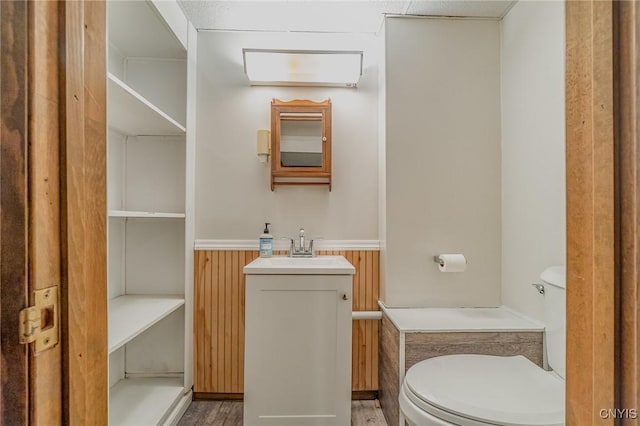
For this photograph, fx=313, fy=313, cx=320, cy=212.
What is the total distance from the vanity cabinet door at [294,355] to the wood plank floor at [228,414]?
0.85 ft

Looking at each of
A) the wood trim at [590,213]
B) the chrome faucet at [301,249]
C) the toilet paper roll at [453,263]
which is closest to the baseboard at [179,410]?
the chrome faucet at [301,249]

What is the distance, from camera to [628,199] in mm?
411

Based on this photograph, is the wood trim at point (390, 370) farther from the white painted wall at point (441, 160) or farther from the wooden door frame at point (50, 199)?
the wooden door frame at point (50, 199)

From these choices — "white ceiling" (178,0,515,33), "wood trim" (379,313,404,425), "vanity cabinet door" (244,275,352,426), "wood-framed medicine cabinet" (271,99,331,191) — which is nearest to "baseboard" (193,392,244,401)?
"vanity cabinet door" (244,275,352,426)

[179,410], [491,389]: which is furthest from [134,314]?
[491,389]

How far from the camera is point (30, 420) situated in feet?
1.35

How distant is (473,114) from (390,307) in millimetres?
1247

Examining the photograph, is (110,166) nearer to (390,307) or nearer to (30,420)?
(30,420)

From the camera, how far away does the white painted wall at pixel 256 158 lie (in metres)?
2.02

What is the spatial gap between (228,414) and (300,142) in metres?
1.68

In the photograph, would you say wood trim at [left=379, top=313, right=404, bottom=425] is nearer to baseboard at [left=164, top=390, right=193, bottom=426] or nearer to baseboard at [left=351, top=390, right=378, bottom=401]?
baseboard at [left=351, top=390, right=378, bottom=401]

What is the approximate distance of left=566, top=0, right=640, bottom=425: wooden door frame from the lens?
1.34 ft

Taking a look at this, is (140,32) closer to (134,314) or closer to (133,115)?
(133,115)

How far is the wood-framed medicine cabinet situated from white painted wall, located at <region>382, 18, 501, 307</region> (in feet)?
1.32
